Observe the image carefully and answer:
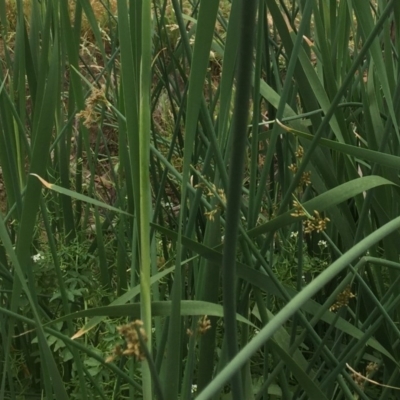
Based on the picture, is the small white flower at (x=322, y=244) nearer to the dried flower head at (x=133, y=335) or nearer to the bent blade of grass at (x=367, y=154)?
the bent blade of grass at (x=367, y=154)

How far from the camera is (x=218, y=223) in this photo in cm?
65

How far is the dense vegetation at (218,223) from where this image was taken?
0.41 m

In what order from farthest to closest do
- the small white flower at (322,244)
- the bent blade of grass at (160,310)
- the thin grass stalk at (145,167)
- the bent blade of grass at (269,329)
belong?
the small white flower at (322,244)
the bent blade of grass at (160,310)
the thin grass stalk at (145,167)
the bent blade of grass at (269,329)

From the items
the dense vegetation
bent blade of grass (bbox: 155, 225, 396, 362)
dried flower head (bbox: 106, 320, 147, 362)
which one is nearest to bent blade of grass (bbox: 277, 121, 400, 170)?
the dense vegetation

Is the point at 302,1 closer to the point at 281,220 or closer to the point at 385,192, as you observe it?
the point at 385,192

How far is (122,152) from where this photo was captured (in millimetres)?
834

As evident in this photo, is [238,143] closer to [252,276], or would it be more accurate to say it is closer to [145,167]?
[145,167]

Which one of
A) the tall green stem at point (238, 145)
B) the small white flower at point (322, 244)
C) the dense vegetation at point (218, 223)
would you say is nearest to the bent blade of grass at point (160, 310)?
the dense vegetation at point (218, 223)

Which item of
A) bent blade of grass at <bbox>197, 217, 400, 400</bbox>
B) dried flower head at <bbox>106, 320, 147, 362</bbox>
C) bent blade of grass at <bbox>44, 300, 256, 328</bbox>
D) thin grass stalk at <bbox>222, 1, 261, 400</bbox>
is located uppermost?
thin grass stalk at <bbox>222, 1, 261, 400</bbox>

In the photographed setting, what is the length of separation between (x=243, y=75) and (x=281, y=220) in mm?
246

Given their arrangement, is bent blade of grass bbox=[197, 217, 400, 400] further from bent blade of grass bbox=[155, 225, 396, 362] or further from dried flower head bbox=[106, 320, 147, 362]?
bent blade of grass bbox=[155, 225, 396, 362]

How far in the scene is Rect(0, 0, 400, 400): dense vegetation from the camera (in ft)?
1.36

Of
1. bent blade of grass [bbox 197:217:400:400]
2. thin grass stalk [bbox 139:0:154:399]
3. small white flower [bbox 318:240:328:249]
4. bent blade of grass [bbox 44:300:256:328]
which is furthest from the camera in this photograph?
small white flower [bbox 318:240:328:249]

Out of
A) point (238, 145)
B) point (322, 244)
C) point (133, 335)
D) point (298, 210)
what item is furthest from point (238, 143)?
point (322, 244)
